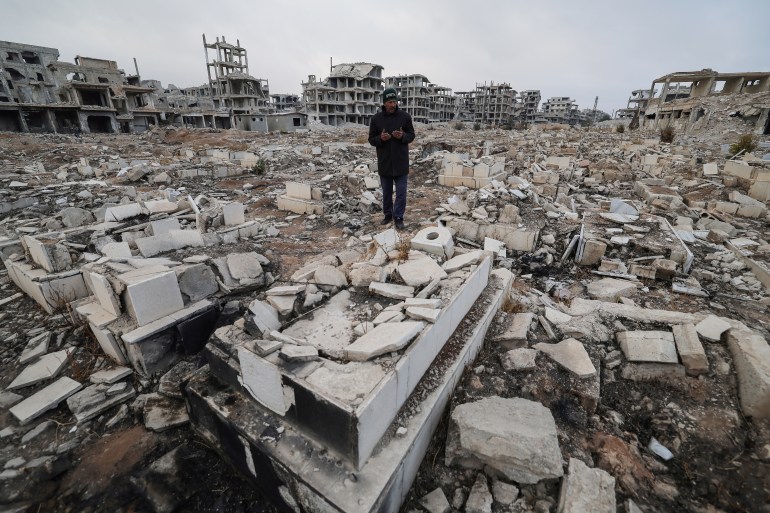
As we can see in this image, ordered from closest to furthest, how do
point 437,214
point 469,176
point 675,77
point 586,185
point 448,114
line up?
point 437,214 < point 469,176 < point 586,185 < point 675,77 < point 448,114

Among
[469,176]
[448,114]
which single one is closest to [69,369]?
[469,176]

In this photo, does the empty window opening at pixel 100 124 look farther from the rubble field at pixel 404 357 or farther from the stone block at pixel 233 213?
the stone block at pixel 233 213

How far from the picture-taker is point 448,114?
6631cm

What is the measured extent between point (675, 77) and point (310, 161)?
118 ft

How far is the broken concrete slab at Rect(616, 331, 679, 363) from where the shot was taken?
2473 mm

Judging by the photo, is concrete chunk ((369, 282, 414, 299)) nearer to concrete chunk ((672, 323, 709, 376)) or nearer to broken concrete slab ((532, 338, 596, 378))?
broken concrete slab ((532, 338, 596, 378))

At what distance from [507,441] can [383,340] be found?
2.80ft

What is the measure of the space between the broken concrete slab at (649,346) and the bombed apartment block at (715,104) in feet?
87.0

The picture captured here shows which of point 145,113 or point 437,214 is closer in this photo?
point 437,214

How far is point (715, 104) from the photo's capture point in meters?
23.9

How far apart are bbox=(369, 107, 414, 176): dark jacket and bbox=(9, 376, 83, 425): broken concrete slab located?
13.1ft

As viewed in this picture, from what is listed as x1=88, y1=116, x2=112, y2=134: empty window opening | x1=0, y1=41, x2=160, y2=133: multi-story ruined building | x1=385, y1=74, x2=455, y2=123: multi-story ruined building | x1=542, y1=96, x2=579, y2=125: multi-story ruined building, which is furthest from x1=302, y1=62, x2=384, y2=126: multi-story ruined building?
x1=542, y1=96, x2=579, y2=125: multi-story ruined building

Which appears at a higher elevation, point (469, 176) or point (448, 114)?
point (448, 114)

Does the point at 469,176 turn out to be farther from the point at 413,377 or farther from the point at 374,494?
the point at 374,494
